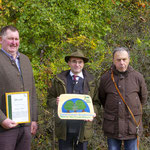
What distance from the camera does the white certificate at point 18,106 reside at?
3232 mm

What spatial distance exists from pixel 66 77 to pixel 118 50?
2.78ft

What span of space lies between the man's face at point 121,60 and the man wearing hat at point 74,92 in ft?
1.45

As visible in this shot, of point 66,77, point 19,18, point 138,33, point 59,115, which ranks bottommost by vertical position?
point 59,115

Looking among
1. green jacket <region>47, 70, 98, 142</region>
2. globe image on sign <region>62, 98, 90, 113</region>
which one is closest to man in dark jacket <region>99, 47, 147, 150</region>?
green jacket <region>47, 70, 98, 142</region>

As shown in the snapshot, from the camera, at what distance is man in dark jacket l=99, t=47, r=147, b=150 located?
3.62 m

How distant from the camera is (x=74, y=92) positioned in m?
3.73

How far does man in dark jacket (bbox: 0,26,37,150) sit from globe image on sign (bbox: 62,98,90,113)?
0.49 meters

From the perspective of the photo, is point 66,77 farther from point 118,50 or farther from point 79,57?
point 118,50

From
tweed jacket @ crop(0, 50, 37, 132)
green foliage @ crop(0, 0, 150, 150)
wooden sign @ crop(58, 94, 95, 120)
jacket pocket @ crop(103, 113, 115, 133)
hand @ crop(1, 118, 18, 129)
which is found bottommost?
jacket pocket @ crop(103, 113, 115, 133)

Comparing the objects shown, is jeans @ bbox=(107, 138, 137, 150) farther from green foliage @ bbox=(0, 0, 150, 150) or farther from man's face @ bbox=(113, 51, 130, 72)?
green foliage @ bbox=(0, 0, 150, 150)

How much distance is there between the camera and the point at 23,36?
793 cm

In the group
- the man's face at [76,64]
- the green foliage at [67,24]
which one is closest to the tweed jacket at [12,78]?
the man's face at [76,64]

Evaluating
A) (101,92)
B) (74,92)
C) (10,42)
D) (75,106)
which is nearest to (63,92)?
(74,92)

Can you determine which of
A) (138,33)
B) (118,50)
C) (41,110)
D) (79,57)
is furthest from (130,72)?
(138,33)
